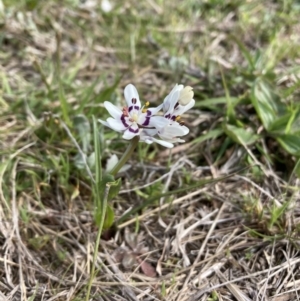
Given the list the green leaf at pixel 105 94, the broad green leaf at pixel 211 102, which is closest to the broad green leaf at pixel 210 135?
the broad green leaf at pixel 211 102

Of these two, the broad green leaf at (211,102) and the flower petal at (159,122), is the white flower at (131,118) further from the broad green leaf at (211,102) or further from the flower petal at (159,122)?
the broad green leaf at (211,102)

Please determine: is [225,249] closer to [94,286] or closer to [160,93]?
[94,286]

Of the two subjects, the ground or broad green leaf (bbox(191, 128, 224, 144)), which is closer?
the ground

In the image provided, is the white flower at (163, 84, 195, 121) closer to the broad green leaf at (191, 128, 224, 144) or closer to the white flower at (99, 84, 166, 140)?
the white flower at (99, 84, 166, 140)

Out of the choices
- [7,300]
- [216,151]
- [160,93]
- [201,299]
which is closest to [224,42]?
[160,93]

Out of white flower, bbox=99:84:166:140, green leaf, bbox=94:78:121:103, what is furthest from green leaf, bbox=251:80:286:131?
white flower, bbox=99:84:166:140

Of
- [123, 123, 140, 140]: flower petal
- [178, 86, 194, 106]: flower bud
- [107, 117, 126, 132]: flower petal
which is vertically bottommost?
[123, 123, 140, 140]: flower petal

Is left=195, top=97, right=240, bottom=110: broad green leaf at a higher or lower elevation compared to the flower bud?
lower

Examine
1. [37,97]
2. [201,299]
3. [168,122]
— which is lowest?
[201,299]

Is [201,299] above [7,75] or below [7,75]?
below
